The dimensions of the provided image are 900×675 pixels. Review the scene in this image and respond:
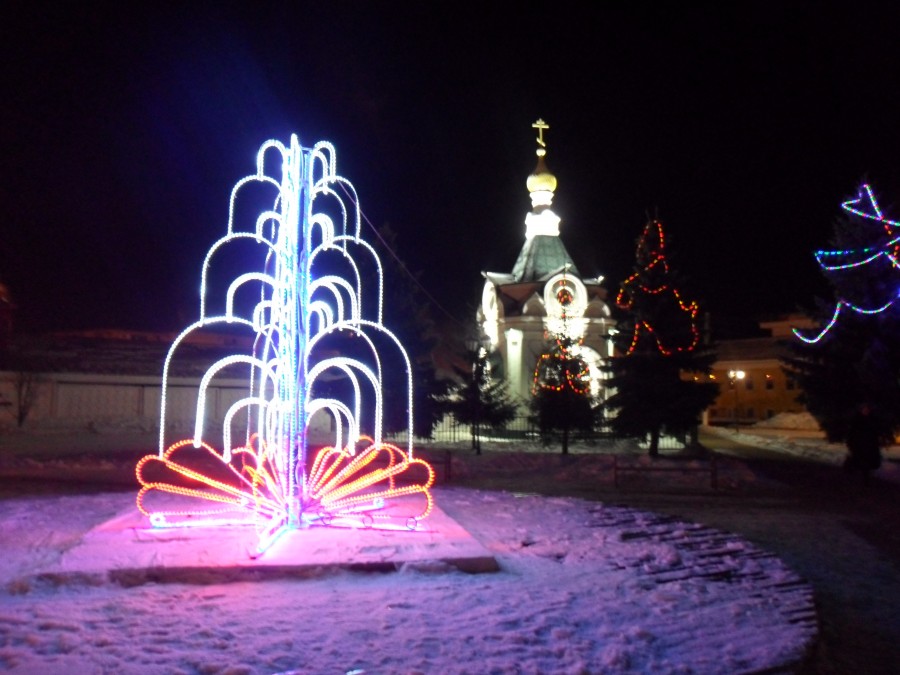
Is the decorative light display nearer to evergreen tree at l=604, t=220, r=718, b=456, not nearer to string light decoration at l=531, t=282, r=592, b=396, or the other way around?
evergreen tree at l=604, t=220, r=718, b=456

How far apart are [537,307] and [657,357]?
1313 centimetres

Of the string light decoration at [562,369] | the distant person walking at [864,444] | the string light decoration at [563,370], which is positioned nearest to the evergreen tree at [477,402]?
the string light decoration at [562,369]

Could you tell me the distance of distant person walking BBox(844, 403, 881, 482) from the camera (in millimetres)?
21109

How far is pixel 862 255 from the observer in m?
30.3

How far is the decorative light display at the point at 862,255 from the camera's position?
97.1 ft

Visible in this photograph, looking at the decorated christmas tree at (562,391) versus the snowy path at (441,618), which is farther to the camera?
the decorated christmas tree at (562,391)

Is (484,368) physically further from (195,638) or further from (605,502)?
(195,638)

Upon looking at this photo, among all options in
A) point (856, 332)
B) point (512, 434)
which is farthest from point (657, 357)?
point (856, 332)

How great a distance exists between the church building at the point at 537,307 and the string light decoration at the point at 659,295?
10314 millimetres

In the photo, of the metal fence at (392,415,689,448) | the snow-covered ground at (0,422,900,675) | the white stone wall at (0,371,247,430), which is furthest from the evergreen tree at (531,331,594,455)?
the snow-covered ground at (0,422,900,675)

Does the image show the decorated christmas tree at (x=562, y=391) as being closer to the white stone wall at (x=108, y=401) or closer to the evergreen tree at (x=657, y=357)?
the evergreen tree at (x=657, y=357)

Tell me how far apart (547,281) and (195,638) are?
35.5 metres

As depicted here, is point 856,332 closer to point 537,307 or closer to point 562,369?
point 562,369

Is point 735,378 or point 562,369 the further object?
point 735,378
